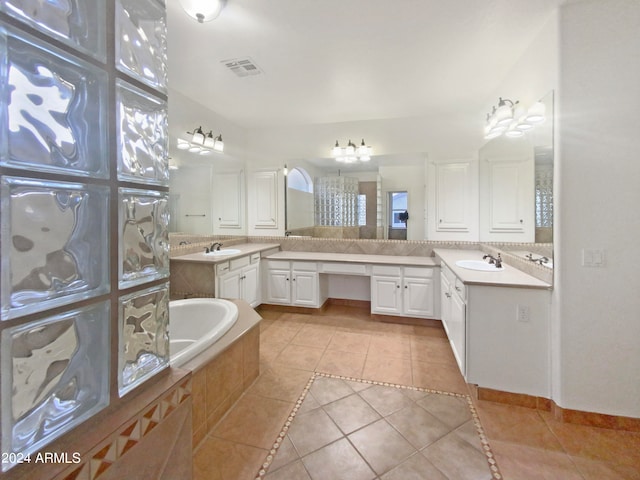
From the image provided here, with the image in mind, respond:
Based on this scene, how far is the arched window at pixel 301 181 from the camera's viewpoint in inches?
173

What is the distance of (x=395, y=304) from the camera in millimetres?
3381

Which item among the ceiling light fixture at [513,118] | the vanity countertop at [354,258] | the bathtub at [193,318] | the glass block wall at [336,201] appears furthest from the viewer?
the glass block wall at [336,201]

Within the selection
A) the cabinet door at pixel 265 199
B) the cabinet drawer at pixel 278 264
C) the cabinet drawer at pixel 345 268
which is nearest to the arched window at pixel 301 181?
the cabinet door at pixel 265 199

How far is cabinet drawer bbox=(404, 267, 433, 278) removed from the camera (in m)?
3.25

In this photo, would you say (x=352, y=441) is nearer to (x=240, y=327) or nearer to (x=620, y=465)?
(x=240, y=327)

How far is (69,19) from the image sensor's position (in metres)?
0.60

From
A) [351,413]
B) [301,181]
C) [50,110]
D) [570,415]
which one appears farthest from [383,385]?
[301,181]

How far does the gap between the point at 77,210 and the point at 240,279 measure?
9.17 ft

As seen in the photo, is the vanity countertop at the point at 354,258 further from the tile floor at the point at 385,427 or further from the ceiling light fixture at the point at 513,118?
the ceiling light fixture at the point at 513,118

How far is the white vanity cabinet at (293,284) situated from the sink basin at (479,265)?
169 centimetres

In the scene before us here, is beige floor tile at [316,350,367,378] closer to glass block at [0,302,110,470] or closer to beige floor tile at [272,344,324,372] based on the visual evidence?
beige floor tile at [272,344,324,372]

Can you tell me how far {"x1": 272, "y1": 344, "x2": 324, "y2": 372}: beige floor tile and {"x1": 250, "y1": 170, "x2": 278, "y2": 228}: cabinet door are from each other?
6.64 feet

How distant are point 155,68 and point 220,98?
2613 millimetres

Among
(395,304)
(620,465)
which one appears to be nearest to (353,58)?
(395,304)
